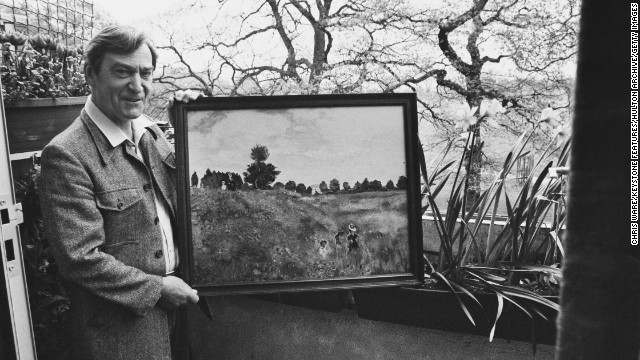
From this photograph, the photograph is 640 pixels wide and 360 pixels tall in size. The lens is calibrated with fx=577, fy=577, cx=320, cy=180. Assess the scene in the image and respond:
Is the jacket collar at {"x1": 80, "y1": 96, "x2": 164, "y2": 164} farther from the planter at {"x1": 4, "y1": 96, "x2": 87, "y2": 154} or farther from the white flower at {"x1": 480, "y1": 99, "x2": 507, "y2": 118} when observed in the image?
the white flower at {"x1": 480, "y1": 99, "x2": 507, "y2": 118}

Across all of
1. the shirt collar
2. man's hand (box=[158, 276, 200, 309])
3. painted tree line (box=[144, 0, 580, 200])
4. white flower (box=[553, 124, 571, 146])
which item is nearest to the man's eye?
the shirt collar

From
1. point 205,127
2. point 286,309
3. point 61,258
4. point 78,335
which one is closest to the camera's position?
point 61,258

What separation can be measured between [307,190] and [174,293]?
16.9 inches

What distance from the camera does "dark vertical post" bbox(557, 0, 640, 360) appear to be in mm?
314

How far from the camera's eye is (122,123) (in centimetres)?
139

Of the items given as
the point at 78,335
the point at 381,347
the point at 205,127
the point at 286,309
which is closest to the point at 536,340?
the point at 381,347

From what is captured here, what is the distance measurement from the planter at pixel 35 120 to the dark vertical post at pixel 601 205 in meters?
1.67

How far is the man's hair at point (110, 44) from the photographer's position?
131 cm

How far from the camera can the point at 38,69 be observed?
5.76ft

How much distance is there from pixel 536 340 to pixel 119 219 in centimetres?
114

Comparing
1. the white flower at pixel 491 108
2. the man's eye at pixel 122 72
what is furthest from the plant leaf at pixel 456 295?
the man's eye at pixel 122 72

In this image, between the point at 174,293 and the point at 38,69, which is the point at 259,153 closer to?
the point at 174,293

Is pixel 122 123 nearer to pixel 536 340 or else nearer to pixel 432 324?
pixel 432 324

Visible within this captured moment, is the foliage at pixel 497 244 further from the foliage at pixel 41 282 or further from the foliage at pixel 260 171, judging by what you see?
the foliage at pixel 41 282
